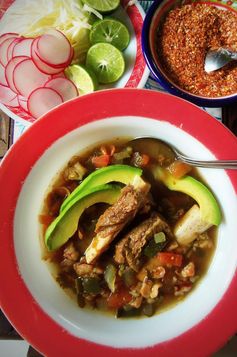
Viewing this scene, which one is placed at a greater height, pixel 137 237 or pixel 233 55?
pixel 233 55

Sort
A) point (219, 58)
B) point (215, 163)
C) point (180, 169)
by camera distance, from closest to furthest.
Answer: point (215, 163), point (180, 169), point (219, 58)

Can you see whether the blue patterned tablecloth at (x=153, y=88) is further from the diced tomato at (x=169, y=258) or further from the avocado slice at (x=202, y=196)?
the diced tomato at (x=169, y=258)

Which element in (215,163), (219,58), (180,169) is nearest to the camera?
(215,163)


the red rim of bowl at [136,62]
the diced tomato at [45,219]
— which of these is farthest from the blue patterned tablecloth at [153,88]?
the diced tomato at [45,219]

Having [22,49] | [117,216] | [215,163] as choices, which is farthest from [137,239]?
[22,49]

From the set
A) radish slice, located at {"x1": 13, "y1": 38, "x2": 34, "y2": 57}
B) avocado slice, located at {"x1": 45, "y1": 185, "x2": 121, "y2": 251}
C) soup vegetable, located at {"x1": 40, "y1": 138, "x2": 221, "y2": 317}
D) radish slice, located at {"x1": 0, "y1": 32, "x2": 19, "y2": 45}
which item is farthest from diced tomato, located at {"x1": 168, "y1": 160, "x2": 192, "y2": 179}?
radish slice, located at {"x1": 0, "y1": 32, "x2": 19, "y2": 45}

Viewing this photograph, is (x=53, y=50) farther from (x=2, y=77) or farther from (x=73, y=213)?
(x=73, y=213)

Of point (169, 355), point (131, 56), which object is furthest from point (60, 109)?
point (169, 355)

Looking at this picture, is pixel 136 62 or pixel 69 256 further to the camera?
pixel 136 62
